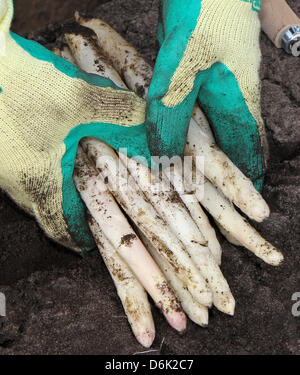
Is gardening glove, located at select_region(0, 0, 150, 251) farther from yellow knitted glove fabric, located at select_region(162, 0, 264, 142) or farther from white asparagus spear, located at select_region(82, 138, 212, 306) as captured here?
yellow knitted glove fabric, located at select_region(162, 0, 264, 142)

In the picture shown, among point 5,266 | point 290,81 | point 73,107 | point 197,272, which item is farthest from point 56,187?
point 290,81

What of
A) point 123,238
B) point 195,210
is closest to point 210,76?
point 195,210

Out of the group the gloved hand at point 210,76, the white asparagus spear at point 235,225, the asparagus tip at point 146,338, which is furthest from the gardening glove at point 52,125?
the asparagus tip at point 146,338

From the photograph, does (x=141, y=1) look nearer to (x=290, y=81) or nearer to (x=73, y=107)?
(x=290, y=81)

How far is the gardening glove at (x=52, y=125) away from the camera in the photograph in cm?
122

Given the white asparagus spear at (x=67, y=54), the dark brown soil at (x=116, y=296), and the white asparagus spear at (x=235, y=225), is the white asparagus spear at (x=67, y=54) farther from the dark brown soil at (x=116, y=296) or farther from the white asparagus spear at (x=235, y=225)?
the white asparagus spear at (x=235, y=225)

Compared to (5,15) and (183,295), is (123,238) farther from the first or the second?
(5,15)

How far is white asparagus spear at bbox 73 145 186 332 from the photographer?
1261mm

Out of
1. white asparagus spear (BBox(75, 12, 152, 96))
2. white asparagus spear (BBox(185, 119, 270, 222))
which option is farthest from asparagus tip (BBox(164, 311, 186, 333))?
white asparagus spear (BBox(75, 12, 152, 96))

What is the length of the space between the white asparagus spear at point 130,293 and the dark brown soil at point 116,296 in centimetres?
4

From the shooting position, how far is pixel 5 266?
1.51 metres

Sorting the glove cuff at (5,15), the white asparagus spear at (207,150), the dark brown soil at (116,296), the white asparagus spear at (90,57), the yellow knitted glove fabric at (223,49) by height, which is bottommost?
the dark brown soil at (116,296)

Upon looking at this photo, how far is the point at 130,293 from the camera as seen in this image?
1.29 meters

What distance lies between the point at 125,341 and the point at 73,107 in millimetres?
Result: 609
